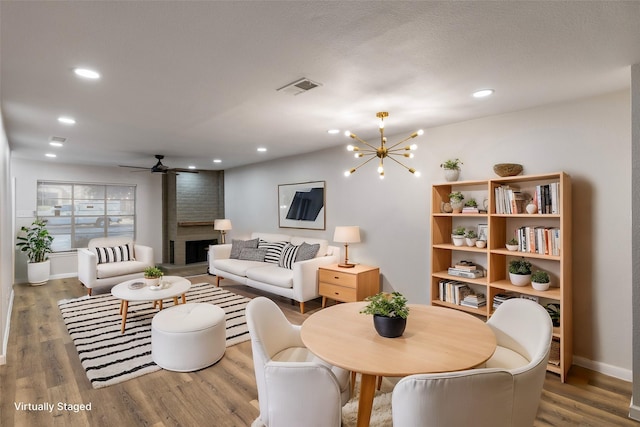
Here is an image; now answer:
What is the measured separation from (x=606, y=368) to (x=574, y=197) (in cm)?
144

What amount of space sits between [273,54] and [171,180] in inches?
267

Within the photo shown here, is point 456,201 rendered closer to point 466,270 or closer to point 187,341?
point 466,270

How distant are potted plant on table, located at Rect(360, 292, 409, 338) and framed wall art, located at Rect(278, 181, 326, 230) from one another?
3426 millimetres

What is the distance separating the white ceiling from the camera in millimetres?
1596

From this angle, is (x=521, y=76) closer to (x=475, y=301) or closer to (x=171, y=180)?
(x=475, y=301)

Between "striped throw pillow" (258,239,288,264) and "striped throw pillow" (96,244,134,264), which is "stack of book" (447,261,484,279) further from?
"striped throw pillow" (96,244,134,264)

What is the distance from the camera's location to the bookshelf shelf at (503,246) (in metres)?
2.71

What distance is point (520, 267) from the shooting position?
3045 millimetres

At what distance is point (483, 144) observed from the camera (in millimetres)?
3457

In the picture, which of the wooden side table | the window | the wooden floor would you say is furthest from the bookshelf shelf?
the window

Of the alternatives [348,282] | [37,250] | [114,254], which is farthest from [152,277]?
[37,250]

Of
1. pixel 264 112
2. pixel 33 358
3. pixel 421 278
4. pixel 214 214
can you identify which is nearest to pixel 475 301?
pixel 421 278

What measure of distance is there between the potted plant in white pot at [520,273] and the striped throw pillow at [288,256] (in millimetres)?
2874

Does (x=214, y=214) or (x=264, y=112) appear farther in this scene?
(x=214, y=214)
